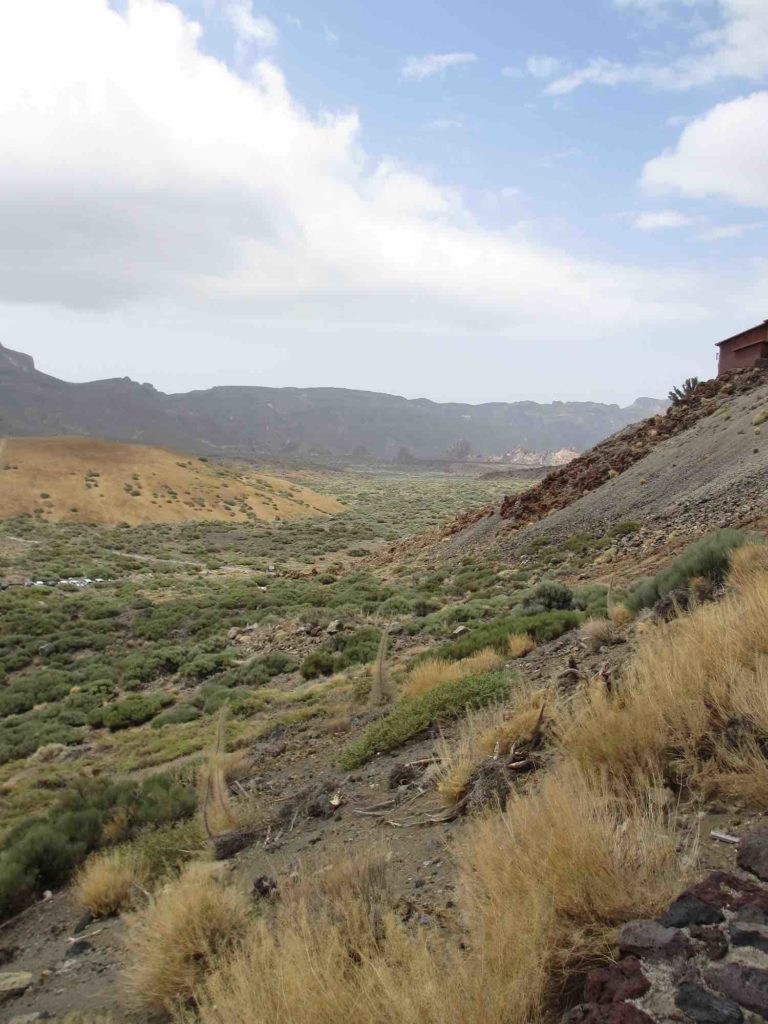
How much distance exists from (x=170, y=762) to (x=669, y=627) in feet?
24.8

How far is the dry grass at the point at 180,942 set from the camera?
139 inches

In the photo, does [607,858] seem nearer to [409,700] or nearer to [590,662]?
[590,662]

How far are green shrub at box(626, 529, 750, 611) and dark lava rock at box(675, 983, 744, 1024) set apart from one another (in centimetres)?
638

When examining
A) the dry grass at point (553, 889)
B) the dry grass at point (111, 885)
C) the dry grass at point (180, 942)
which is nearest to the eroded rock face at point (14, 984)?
the dry grass at point (111, 885)

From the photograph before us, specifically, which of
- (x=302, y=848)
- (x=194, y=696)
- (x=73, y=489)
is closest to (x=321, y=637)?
(x=194, y=696)

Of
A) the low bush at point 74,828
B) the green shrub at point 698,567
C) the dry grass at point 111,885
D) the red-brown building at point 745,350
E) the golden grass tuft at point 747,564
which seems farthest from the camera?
the red-brown building at point 745,350

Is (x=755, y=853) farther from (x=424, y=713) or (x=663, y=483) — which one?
(x=663, y=483)

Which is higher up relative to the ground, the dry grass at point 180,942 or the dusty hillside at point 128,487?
the dusty hillside at point 128,487

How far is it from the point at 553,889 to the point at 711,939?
605mm

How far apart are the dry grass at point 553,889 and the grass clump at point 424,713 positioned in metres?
3.71

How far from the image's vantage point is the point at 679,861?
3021 millimetres

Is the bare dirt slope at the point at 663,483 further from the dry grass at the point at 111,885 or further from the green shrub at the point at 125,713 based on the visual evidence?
the dry grass at the point at 111,885

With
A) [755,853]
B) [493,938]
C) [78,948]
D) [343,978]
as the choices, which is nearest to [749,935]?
[755,853]

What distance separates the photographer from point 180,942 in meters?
3.68
